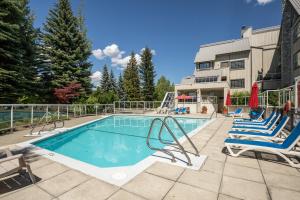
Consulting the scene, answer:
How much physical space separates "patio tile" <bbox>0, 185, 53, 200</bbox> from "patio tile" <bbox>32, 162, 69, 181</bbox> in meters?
0.38

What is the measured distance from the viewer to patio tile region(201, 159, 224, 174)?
3.54m

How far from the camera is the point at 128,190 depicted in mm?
2781

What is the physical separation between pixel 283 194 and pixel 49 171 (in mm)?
4556

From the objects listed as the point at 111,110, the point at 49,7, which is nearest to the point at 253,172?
the point at 111,110

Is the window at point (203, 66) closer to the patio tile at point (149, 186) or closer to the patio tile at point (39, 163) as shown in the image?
the patio tile at point (149, 186)

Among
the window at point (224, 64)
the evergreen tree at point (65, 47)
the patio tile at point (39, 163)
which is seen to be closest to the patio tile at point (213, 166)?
the patio tile at point (39, 163)

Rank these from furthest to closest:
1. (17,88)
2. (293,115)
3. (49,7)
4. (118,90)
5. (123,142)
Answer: (118,90) → (49,7) → (17,88) → (123,142) → (293,115)

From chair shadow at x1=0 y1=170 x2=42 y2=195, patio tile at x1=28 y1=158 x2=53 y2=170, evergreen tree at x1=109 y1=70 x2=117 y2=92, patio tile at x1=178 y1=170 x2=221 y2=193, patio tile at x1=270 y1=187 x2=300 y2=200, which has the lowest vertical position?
chair shadow at x1=0 y1=170 x2=42 y2=195

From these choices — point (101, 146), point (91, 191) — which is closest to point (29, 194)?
point (91, 191)

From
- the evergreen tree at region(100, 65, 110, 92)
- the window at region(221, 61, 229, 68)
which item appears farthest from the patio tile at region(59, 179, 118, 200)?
the evergreen tree at region(100, 65, 110, 92)

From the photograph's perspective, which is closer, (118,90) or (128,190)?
(128,190)

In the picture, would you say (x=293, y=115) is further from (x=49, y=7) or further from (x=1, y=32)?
(x=49, y=7)

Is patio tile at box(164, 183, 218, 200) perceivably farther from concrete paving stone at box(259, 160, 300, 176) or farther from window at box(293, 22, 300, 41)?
window at box(293, 22, 300, 41)

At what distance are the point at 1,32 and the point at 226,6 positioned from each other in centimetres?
2015
